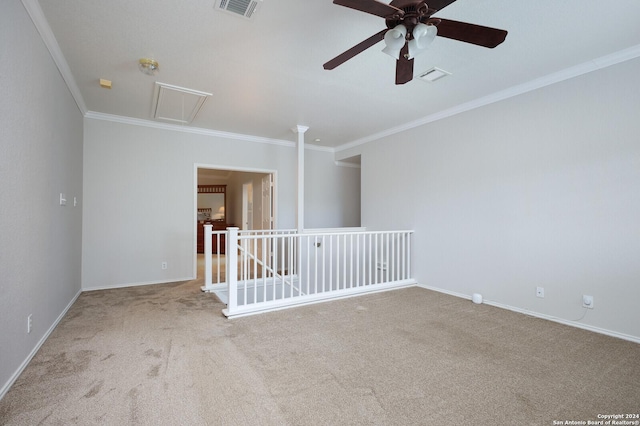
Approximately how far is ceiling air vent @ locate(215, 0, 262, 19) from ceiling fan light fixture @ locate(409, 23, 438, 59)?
109 cm

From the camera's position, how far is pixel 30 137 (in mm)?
2205

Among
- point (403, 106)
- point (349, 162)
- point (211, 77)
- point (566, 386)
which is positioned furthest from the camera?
point (349, 162)

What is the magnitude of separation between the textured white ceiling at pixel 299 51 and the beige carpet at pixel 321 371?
2552 millimetres

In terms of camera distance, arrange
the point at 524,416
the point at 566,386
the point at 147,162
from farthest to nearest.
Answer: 1. the point at 147,162
2. the point at 566,386
3. the point at 524,416

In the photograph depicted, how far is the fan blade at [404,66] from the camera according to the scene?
2.04 meters

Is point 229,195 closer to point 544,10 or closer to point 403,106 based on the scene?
point 403,106

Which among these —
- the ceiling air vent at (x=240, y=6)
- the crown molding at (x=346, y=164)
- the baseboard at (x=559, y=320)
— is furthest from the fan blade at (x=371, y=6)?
the crown molding at (x=346, y=164)

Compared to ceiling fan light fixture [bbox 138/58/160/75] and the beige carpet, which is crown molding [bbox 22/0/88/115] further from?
the beige carpet

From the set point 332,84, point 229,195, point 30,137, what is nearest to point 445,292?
point 332,84

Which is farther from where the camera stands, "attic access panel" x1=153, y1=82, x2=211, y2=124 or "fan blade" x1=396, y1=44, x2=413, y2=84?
"attic access panel" x1=153, y1=82, x2=211, y2=124

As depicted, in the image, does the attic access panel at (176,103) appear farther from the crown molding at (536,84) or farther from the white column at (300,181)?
the crown molding at (536,84)

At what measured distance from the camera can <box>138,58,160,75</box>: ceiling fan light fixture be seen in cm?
281

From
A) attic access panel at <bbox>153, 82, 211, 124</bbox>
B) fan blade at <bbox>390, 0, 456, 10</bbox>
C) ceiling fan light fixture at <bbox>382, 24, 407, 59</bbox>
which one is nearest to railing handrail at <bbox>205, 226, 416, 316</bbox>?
attic access panel at <bbox>153, 82, 211, 124</bbox>

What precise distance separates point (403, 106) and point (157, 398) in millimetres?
4037
